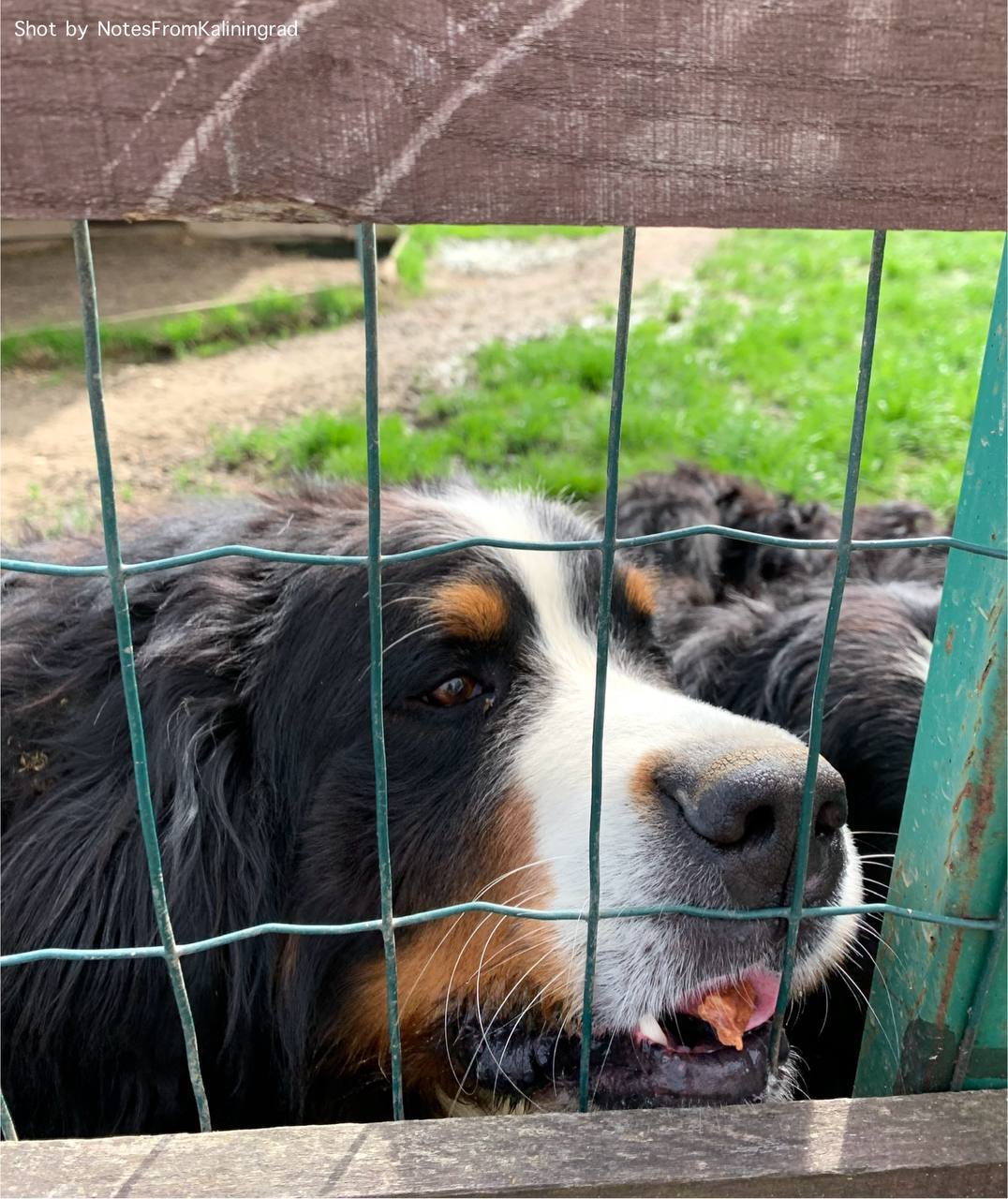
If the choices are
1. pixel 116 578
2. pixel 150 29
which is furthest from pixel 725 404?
pixel 150 29

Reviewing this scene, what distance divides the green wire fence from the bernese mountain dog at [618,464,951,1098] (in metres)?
0.44

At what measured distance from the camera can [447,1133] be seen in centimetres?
164

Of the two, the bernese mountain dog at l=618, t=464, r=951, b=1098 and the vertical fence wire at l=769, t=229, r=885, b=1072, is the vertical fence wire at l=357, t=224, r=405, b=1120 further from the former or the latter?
the bernese mountain dog at l=618, t=464, r=951, b=1098

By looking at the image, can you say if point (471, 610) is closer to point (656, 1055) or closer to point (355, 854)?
point (355, 854)

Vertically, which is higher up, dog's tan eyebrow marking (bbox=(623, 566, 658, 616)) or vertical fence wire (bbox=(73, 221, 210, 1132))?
vertical fence wire (bbox=(73, 221, 210, 1132))

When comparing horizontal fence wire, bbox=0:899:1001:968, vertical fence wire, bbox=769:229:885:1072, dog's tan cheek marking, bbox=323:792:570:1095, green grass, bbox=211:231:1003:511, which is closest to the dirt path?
green grass, bbox=211:231:1003:511

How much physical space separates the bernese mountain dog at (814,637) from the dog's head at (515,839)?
30 cm

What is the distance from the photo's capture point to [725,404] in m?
6.17

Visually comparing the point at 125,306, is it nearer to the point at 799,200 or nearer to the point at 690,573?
the point at 690,573

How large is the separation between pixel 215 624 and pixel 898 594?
1.60 m

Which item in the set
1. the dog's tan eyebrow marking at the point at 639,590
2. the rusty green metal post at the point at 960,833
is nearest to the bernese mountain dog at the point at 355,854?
the rusty green metal post at the point at 960,833

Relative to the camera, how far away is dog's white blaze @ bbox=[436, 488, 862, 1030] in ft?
6.18

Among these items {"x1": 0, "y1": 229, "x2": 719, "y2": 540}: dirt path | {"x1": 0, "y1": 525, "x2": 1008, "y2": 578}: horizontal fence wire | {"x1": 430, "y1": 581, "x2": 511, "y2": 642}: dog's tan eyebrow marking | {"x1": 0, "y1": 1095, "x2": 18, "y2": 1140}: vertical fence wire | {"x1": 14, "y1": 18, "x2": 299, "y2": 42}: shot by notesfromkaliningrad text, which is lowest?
{"x1": 0, "y1": 229, "x2": 719, "y2": 540}: dirt path

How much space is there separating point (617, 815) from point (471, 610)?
481 mm
